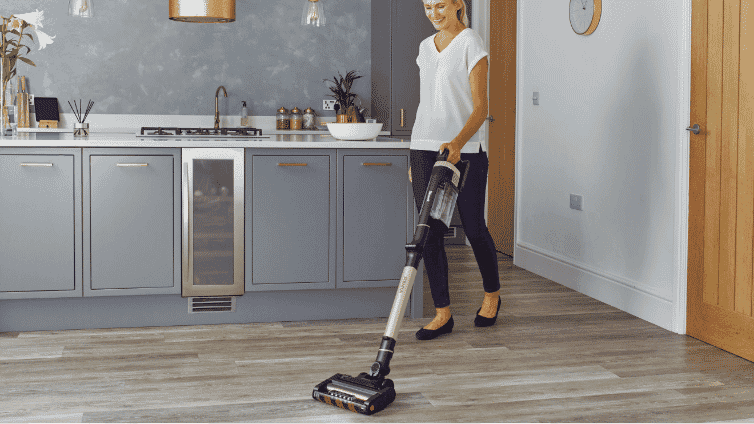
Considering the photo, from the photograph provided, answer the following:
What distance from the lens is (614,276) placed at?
4.02 metres

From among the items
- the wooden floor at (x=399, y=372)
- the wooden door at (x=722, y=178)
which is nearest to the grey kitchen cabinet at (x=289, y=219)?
the wooden floor at (x=399, y=372)

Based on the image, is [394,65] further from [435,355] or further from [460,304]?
[435,355]

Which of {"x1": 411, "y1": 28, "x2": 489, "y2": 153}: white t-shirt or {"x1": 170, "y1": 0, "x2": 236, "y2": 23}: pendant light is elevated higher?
{"x1": 170, "y1": 0, "x2": 236, "y2": 23}: pendant light

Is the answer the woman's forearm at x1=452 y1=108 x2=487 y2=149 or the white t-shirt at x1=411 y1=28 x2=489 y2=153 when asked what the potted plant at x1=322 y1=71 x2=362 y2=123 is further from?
the woman's forearm at x1=452 y1=108 x2=487 y2=149

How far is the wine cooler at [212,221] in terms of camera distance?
11.3ft

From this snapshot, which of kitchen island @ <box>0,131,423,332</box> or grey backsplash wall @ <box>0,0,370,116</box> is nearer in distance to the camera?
kitchen island @ <box>0,131,423,332</box>

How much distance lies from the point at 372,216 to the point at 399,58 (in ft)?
8.33

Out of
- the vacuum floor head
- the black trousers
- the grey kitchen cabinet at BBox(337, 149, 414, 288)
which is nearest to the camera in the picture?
the vacuum floor head

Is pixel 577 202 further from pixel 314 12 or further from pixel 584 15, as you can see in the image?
pixel 314 12

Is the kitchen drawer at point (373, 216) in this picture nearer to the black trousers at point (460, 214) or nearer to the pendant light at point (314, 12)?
the black trousers at point (460, 214)

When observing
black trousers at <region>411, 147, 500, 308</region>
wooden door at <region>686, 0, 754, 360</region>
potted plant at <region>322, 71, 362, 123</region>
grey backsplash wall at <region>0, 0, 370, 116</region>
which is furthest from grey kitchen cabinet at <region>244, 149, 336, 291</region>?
grey backsplash wall at <region>0, 0, 370, 116</region>

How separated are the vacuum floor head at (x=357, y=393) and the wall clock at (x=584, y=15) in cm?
263

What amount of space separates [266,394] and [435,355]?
793mm

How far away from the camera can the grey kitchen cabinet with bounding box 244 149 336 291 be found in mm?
3506
